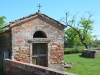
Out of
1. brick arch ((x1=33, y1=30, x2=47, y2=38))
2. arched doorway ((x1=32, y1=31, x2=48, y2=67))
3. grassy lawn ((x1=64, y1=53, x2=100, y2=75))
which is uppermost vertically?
brick arch ((x1=33, y1=30, x2=47, y2=38))

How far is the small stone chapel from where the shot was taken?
39.1 ft

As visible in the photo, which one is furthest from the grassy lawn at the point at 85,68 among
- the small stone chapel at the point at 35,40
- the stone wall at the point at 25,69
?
the stone wall at the point at 25,69

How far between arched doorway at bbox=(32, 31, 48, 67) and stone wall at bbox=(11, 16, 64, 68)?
12.6 inches

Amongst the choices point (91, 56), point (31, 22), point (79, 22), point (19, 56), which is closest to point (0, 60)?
point (19, 56)

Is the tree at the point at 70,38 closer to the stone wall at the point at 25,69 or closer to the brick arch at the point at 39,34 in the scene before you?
the brick arch at the point at 39,34

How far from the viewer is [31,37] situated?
12383 mm

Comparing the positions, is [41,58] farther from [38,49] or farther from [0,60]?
[0,60]

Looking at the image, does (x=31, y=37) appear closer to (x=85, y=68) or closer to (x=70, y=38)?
(x=85, y=68)

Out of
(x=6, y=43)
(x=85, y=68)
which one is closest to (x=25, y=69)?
(x=6, y=43)

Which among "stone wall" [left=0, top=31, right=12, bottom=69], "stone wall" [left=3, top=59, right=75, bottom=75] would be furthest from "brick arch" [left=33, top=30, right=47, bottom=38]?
"stone wall" [left=3, top=59, right=75, bottom=75]

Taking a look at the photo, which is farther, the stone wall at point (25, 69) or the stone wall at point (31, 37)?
the stone wall at point (31, 37)

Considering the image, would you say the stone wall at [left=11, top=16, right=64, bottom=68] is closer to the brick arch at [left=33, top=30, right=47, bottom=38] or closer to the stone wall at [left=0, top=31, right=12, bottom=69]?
the brick arch at [left=33, top=30, right=47, bottom=38]

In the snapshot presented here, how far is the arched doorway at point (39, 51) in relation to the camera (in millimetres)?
12797

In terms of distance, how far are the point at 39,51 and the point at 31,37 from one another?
1224mm
